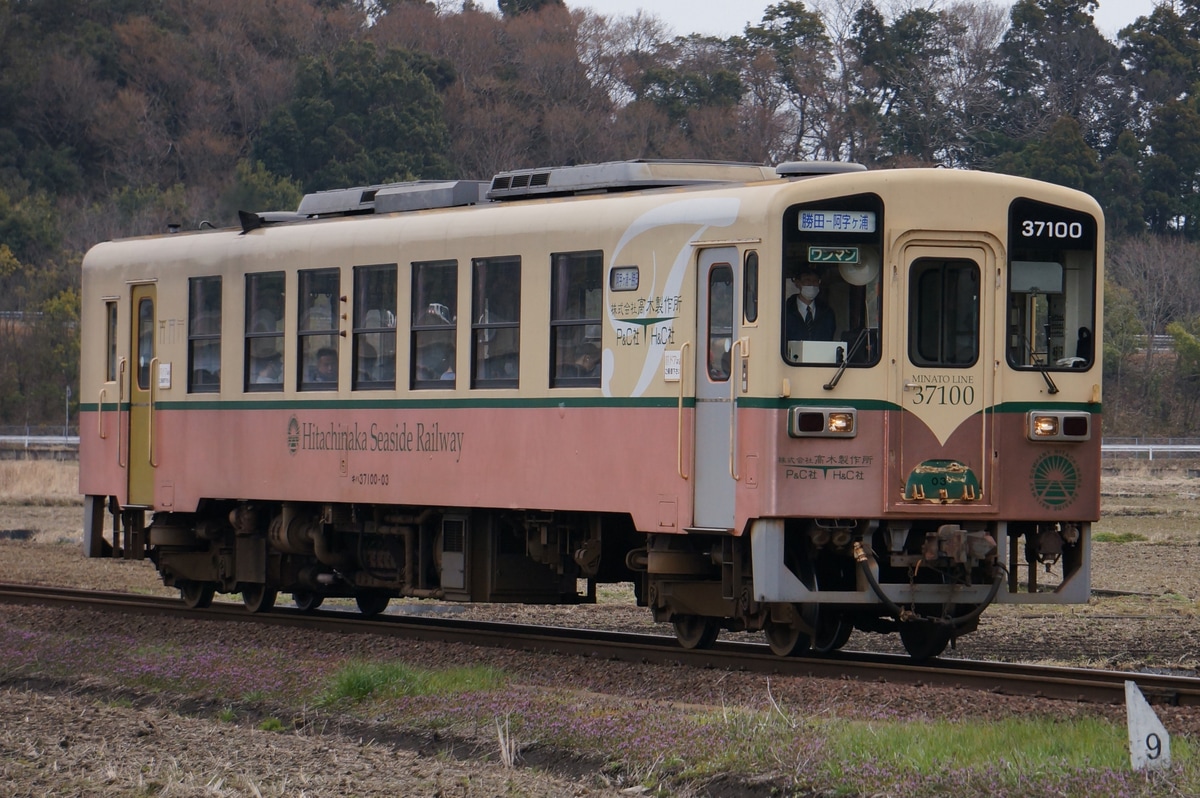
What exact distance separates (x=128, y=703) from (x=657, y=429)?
152 inches

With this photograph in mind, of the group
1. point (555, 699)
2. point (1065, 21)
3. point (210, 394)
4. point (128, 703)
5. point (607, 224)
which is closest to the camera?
point (555, 699)

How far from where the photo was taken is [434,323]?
576 inches

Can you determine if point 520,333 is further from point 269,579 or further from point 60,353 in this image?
point 60,353

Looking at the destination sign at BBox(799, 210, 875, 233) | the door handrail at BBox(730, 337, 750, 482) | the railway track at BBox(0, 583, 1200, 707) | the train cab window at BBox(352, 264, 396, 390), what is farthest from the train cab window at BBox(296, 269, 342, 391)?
the destination sign at BBox(799, 210, 875, 233)

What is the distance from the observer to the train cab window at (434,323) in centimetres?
1450

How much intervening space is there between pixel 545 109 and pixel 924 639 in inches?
2803

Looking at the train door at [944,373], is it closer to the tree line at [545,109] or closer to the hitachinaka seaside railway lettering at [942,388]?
the hitachinaka seaside railway lettering at [942,388]

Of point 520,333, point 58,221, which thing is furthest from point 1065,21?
point 520,333

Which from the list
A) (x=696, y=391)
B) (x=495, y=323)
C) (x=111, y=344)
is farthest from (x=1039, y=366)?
(x=111, y=344)

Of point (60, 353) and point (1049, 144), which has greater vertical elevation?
point (1049, 144)

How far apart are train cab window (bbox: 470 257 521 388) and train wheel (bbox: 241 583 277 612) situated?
158 inches

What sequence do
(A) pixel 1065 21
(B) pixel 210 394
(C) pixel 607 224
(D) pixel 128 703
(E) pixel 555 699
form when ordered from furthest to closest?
(A) pixel 1065 21
(B) pixel 210 394
(C) pixel 607 224
(D) pixel 128 703
(E) pixel 555 699

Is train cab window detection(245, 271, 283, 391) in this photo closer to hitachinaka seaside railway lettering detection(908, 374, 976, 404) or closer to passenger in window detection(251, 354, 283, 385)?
passenger in window detection(251, 354, 283, 385)

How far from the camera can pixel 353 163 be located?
72750 mm
